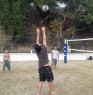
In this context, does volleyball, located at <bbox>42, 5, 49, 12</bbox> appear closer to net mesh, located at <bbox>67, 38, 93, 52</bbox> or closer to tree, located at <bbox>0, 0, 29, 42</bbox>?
tree, located at <bbox>0, 0, 29, 42</bbox>

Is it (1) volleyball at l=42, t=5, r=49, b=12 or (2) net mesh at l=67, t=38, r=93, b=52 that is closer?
(2) net mesh at l=67, t=38, r=93, b=52

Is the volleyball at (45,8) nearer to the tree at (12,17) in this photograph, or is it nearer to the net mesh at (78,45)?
the tree at (12,17)

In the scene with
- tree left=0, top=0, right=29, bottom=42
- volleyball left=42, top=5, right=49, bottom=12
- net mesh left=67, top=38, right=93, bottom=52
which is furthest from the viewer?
volleyball left=42, top=5, right=49, bottom=12

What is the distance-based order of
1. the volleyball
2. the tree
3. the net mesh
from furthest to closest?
the volleyball, the tree, the net mesh

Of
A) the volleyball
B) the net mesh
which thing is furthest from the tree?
the net mesh

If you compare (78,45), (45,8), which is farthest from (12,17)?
(78,45)

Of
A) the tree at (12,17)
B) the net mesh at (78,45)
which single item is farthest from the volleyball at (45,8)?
the net mesh at (78,45)

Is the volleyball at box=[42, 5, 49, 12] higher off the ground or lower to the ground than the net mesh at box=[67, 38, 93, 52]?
higher

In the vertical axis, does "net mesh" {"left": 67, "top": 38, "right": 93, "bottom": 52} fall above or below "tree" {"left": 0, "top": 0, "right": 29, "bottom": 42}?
below

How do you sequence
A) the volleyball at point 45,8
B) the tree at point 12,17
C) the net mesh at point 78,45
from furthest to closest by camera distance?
the volleyball at point 45,8 < the tree at point 12,17 < the net mesh at point 78,45

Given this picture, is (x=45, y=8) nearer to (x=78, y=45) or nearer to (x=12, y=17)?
(x=12, y=17)

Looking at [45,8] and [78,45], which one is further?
[45,8]

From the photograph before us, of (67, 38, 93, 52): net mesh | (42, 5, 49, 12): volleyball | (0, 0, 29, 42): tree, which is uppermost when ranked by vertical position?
(42, 5, 49, 12): volleyball

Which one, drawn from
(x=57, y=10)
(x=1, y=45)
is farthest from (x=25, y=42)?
(x=57, y=10)
